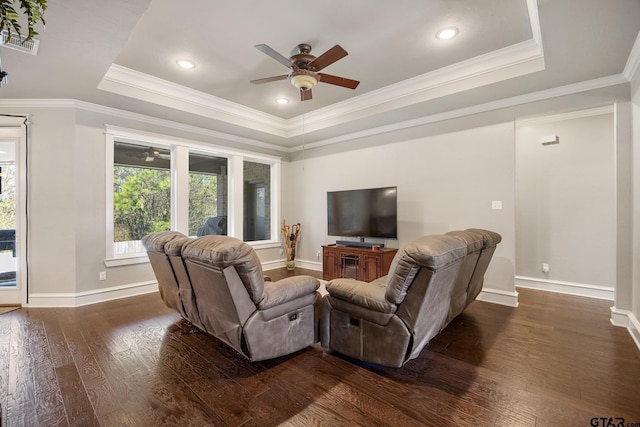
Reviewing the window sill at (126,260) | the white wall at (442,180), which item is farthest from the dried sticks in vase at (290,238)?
the window sill at (126,260)

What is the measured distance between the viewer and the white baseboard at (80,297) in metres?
3.73

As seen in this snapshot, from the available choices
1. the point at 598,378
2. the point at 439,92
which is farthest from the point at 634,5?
the point at 598,378

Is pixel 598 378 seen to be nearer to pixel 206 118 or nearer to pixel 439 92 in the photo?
pixel 439 92

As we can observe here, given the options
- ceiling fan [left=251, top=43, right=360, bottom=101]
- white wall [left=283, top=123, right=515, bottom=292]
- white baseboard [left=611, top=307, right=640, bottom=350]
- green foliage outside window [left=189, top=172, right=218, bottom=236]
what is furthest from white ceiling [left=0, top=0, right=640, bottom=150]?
white baseboard [left=611, top=307, right=640, bottom=350]

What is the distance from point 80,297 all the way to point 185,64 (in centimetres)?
331

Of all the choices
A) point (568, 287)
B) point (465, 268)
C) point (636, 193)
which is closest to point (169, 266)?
point (465, 268)

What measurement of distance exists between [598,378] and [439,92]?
10.7 ft

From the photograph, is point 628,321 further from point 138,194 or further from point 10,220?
point 10,220

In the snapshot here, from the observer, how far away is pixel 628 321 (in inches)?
118

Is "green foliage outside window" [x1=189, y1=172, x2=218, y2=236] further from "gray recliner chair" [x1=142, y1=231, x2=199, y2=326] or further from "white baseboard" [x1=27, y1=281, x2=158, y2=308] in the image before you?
"gray recliner chair" [x1=142, y1=231, x2=199, y2=326]

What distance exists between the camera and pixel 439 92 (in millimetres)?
3738

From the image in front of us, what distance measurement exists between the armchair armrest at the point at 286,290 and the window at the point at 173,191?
314 cm

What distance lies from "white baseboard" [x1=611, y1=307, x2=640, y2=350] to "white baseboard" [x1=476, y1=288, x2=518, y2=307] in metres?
0.90

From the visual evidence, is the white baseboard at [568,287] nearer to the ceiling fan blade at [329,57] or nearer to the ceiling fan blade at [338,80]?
the ceiling fan blade at [338,80]
